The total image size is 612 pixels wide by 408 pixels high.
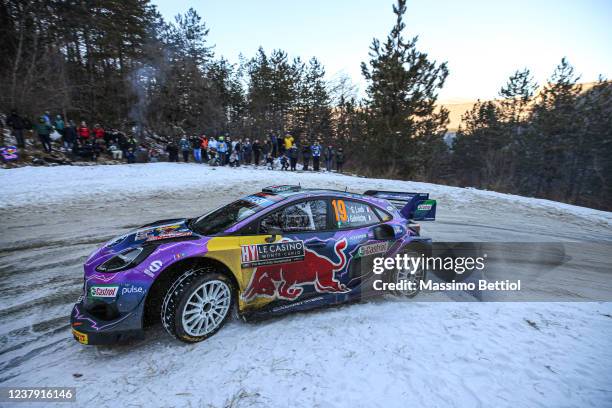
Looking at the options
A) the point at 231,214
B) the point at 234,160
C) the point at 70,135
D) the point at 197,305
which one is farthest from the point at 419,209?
the point at 70,135

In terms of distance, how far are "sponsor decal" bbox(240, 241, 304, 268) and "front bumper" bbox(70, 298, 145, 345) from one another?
1.08 metres

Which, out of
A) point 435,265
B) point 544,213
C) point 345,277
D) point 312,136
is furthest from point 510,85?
point 345,277

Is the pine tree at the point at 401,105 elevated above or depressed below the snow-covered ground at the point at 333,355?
above

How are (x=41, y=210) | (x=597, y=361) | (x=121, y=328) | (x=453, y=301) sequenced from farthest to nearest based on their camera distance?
(x=41, y=210) → (x=453, y=301) → (x=597, y=361) → (x=121, y=328)

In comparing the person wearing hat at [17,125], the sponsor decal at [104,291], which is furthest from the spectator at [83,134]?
the sponsor decal at [104,291]

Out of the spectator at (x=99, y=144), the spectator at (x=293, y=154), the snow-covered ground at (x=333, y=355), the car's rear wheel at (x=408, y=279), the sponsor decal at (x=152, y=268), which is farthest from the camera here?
the spectator at (x=293, y=154)

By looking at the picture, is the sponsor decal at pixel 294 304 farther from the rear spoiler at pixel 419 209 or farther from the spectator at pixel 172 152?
the spectator at pixel 172 152

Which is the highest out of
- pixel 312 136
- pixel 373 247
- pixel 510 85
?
pixel 510 85

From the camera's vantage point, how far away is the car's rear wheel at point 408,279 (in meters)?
4.43

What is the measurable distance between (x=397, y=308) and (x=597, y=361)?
2.02m

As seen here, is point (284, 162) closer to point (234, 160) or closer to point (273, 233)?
point (234, 160)

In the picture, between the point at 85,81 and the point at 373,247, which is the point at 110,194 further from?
the point at 85,81

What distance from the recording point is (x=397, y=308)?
4152 mm

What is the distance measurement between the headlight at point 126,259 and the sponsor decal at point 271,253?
37.4 inches
